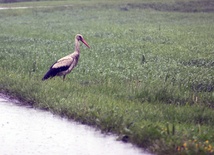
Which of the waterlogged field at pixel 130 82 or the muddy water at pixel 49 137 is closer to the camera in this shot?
the muddy water at pixel 49 137

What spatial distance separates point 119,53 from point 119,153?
1072 centimetres

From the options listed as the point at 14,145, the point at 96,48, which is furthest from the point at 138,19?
the point at 14,145

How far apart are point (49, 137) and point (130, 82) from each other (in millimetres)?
3675

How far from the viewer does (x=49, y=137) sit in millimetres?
10266

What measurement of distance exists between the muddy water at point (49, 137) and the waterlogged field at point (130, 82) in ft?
0.80

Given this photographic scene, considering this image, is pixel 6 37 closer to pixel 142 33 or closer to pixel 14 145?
pixel 142 33

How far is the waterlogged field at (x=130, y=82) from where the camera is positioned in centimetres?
959

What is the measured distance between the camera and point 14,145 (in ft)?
31.9

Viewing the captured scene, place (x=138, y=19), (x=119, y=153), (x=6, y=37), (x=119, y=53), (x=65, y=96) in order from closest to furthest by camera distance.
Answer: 1. (x=119, y=153)
2. (x=65, y=96)
3. (x=119, y=53)
4. (x=6, y=37)
5. (x=138, y=19)

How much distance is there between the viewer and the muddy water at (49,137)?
937 cm

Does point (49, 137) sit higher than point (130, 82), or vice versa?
point (130, 82)

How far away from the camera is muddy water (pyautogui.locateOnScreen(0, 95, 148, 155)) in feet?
30.7

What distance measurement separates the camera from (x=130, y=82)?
1344 centimetres

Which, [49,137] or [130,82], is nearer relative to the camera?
[49,137]
